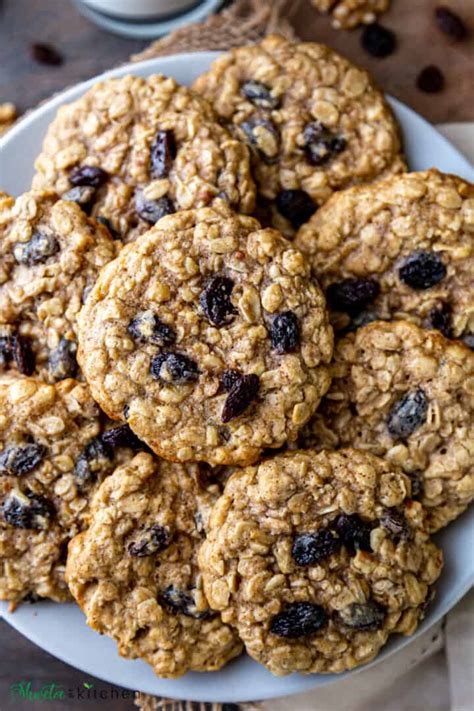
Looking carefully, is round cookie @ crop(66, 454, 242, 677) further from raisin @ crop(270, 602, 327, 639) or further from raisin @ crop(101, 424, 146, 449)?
raisin @ crop(270, 602, 327, 639)

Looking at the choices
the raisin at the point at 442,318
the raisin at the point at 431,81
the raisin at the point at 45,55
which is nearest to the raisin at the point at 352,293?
the raisin at the point at 442,318

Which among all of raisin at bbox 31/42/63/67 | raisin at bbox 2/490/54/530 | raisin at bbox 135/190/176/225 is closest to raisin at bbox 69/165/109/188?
raisin at bbox 135/190/176/225

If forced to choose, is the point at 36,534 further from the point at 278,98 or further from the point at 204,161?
the point at 278,98

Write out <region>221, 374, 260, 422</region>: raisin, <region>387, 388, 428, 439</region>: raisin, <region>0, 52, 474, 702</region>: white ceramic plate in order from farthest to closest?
1. <region>0, 52, 474, 702</region>: white ceramic plate
2. <region>387, 388, 428, 439</region>: raisin
3. <region>221, 374, 260, 422</region>: raisin

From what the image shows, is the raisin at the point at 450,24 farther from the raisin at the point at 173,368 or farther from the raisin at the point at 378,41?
the raisin at the point at 173,368

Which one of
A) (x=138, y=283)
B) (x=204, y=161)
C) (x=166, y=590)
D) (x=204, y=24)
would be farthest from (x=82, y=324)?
(x=204, y=24)

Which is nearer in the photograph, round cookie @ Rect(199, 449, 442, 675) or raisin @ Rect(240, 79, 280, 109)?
round cookie @ Rect(199, 449, 442, 675)
